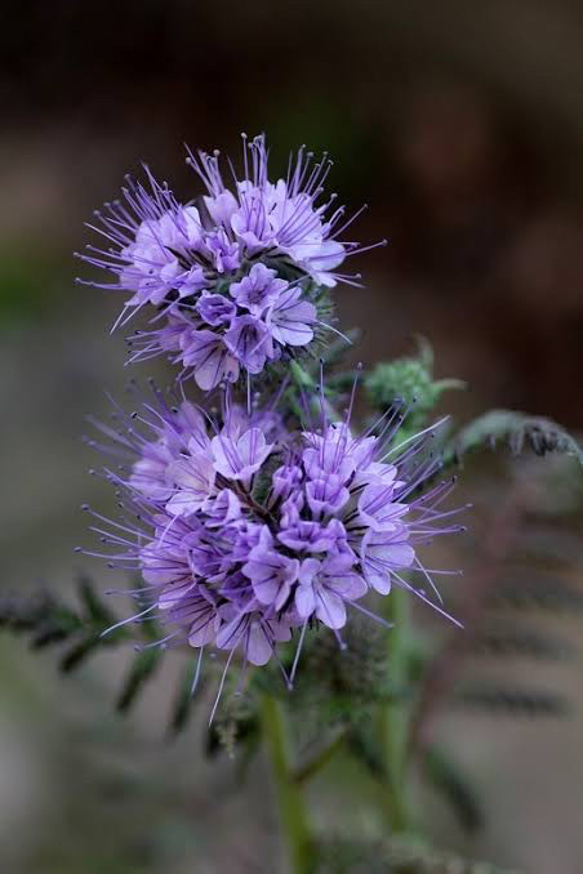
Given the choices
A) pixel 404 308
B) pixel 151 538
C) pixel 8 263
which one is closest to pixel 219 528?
pixel 151 538

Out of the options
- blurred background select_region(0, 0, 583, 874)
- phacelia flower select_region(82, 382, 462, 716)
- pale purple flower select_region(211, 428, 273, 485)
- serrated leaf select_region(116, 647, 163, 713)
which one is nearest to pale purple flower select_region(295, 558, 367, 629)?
phacelia flower select_region(82, 382, 462, 716)

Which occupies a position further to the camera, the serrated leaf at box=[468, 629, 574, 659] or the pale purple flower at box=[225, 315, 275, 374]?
Result: the serrated leaf at box=[468, 629, 574, 659]

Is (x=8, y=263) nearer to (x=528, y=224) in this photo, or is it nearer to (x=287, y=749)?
(x=528, y=224)

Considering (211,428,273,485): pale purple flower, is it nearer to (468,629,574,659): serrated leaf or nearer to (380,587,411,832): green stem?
(380,587,411,832): green stem

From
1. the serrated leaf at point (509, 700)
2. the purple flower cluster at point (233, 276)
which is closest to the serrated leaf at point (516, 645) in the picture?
the serrated leaf at point (509, 700)

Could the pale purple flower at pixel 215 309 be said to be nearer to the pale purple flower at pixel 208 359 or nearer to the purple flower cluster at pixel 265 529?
the pale purple flower at pixel 208 359
